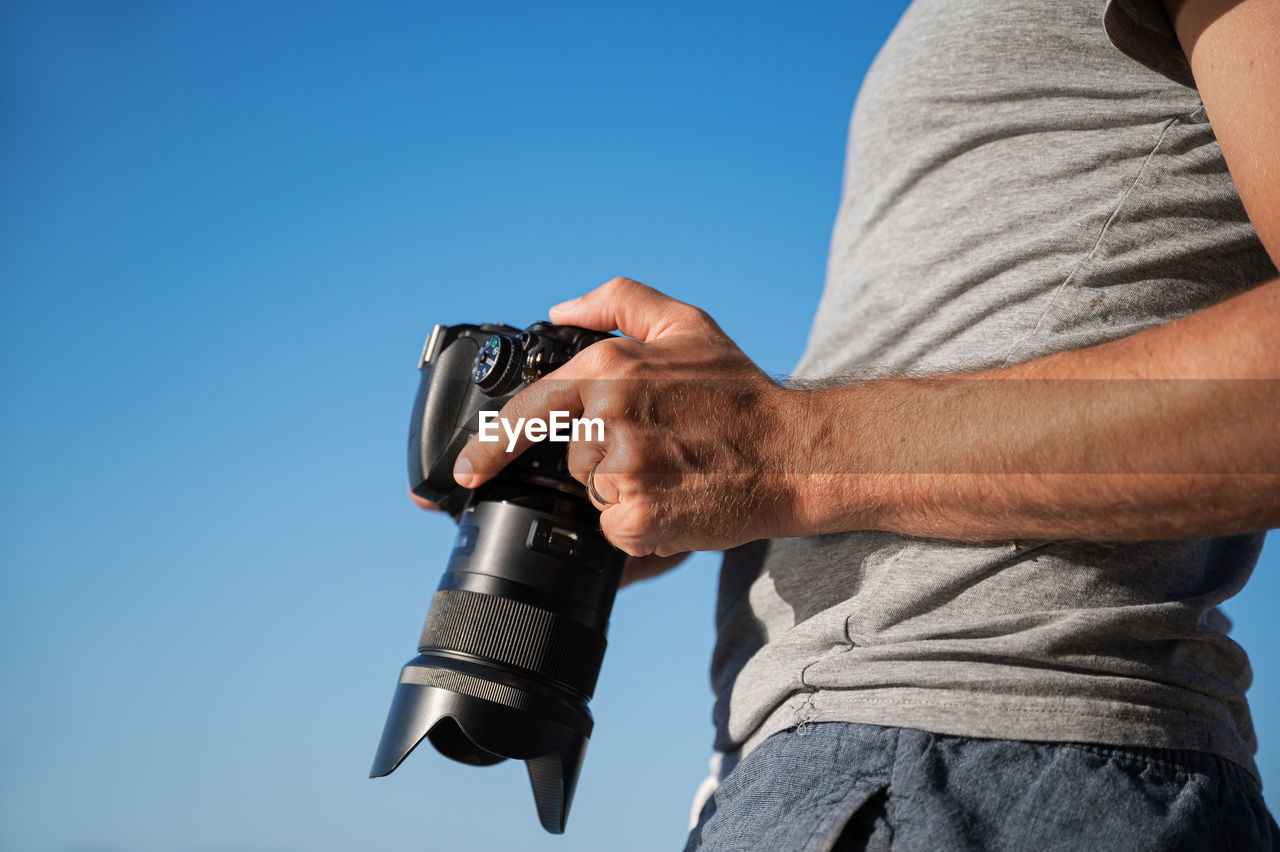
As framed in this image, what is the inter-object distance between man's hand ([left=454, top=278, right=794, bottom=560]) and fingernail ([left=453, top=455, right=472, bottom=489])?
10 centimetres

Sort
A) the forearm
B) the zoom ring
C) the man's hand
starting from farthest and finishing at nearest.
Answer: the zoom ring < the man's hand < the forearm

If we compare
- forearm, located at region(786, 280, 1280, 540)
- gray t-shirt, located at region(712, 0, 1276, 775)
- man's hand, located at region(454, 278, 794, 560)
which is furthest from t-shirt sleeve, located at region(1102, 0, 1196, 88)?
man's hand, located at region(454, 278, 794, 560)

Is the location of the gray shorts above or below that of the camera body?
below

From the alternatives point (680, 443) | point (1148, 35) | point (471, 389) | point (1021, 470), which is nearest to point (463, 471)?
point (471, 389)

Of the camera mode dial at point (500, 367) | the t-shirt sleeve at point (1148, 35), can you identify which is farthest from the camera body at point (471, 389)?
the t-shirt sleeve at point (1148, 35)

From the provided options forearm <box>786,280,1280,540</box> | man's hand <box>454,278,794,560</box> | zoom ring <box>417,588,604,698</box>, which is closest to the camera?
forearm <box>786,280,1280,540</box>

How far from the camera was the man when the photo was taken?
480 mm

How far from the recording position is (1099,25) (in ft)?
2.25

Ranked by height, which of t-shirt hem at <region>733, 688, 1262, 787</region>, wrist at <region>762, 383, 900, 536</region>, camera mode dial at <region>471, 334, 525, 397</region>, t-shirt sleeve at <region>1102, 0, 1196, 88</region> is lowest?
t-shirt hem at <region>733, 688, 1262, 787</region>

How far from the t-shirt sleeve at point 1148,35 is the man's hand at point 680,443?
28 cm

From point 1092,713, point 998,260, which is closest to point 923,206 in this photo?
point 998,260

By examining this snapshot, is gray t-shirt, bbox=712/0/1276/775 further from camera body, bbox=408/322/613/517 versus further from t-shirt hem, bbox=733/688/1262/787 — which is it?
camera body, bbox=408/322/613/517

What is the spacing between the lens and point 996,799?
0.52m

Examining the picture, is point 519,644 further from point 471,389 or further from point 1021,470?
point 1021,470
